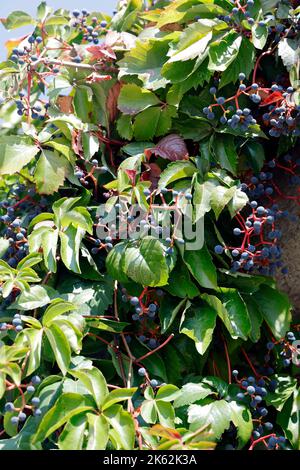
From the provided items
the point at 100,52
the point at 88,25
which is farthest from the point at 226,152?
the point at 88,25

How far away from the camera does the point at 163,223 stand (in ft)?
6.47

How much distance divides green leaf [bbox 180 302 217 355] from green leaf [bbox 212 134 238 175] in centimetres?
38

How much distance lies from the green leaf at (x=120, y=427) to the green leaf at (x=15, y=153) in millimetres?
737

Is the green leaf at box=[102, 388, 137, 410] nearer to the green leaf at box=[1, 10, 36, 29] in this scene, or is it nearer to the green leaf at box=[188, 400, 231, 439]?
the green leaf at box=[188, 400, 231, 439]

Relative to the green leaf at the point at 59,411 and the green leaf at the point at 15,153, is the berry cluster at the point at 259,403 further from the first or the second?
the green leaf at the point at 15,153

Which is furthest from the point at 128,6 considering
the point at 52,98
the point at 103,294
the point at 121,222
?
the point at 103,294

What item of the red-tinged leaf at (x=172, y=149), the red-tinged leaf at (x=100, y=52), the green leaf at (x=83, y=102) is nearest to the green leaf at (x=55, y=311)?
the red-tinged leaf at (x=172, y=149)

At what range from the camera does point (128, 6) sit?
2.43m

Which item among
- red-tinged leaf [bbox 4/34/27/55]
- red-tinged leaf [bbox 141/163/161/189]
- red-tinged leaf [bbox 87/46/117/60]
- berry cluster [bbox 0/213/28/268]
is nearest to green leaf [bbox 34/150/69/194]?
berry cluster [bbox 0/213/28/268]

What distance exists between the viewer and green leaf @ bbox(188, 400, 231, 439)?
1812mm

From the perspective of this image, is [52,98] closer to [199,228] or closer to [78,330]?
[199,228]

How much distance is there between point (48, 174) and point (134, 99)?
13.0 inches

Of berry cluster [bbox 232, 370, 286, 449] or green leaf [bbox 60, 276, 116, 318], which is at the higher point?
green leaf [bbox 60, 276, 116, 318]
